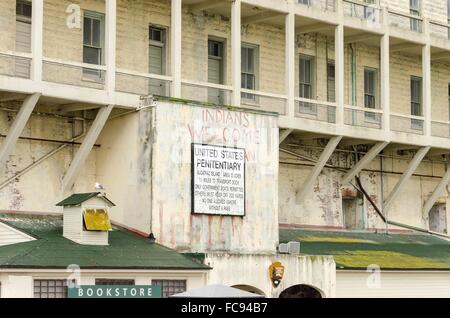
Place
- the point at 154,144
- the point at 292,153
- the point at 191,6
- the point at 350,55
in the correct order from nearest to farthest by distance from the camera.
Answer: the point at 154,144 → the point at 191,6 → the point at 292,153 → the point at 350,55

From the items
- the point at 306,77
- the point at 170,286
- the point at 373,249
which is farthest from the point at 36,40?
the point at 373,249

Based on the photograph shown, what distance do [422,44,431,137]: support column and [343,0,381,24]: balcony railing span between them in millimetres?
2708

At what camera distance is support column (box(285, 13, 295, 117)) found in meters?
38.5

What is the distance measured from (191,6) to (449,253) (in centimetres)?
1283

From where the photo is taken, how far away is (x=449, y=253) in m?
41.5

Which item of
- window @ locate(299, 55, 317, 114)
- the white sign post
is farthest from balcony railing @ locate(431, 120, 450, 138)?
the white sign post

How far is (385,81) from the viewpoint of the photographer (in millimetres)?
42094

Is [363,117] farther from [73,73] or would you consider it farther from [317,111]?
[73,73]

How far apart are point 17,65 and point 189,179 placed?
6.02 metres

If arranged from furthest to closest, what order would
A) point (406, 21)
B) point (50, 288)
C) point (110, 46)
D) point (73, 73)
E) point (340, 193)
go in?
point (406, 21) < point (340, 193) < point (110, 46) < point (73, 73) < point (50, 288)

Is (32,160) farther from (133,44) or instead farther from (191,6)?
(191,6)

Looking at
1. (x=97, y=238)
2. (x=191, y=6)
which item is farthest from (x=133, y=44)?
(x=97, y=238)

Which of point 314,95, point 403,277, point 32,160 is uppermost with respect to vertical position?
point 314,95

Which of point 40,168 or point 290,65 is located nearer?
point 40,168
